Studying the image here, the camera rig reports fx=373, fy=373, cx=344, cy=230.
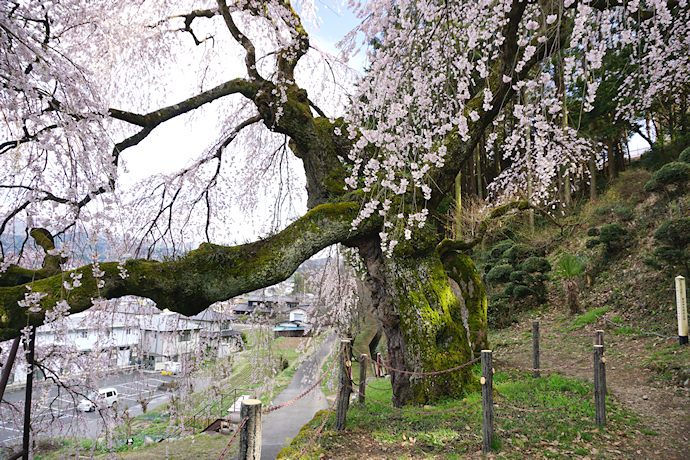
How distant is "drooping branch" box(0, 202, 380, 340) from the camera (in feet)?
10.4

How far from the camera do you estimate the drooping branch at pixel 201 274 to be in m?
3.16

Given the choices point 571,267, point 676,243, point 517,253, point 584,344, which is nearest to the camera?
point 676,243

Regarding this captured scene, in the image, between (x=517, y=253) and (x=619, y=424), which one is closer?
(x=619, y=424)

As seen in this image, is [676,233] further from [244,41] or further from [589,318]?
[244,41]

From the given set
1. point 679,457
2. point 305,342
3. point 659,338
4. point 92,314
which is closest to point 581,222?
point 659,338

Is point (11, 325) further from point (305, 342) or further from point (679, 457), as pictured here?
point (305, 342)

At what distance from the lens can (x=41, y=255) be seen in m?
4.96

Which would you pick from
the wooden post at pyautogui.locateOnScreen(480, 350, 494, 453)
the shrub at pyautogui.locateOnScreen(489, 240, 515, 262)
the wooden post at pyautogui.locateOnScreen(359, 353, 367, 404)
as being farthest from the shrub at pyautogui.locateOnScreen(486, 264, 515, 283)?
the wooden post at pyautogui.locateOnScreen(480, 350, 494, 453)

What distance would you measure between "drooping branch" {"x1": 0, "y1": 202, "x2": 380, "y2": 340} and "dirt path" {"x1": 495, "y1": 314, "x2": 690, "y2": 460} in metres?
3.63

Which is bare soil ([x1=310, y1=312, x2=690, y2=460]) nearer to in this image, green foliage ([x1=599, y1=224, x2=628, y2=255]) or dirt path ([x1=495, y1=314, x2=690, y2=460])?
dirt path ([x1=495, y1=314, x2=690, y2=460])

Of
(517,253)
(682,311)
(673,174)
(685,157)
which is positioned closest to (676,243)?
(673,174)

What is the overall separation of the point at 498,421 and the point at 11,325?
4.78m

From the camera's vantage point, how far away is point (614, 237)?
10.0m

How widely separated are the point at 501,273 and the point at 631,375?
626cm
